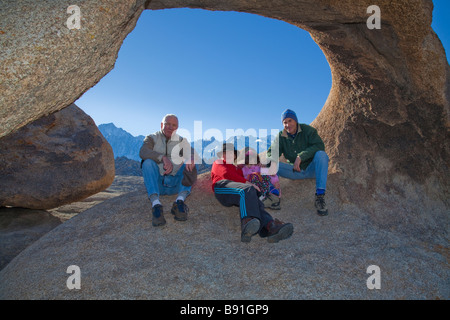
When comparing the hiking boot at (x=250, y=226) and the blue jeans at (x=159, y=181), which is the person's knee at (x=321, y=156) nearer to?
the hiking boot at (x=250, y=226)

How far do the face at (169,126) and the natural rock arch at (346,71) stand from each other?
1938 millimetres

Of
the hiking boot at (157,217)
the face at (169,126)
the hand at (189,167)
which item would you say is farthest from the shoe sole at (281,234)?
the face at (169,126)

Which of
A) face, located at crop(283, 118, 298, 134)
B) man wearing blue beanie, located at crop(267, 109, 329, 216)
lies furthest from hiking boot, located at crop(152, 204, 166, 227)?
face, located at crop(283, 118, 298, 134)

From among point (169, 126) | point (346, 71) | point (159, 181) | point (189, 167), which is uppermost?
point (346, 71)

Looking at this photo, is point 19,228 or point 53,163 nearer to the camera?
point 19,228

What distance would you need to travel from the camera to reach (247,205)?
4.71 meters

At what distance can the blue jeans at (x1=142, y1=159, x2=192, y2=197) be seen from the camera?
5.54 m

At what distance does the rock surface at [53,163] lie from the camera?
8.37 meters

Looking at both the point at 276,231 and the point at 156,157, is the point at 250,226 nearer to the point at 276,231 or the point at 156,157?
the point at 276,231

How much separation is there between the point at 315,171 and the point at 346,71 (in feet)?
9.55

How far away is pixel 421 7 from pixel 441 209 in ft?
13.6

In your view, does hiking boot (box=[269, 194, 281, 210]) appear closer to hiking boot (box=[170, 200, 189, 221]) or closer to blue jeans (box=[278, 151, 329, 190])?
blue jeans (box=[278, 151, 329, 190])

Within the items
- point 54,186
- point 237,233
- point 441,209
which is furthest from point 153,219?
point 441,209

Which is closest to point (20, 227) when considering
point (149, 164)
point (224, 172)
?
point (149, 164)
